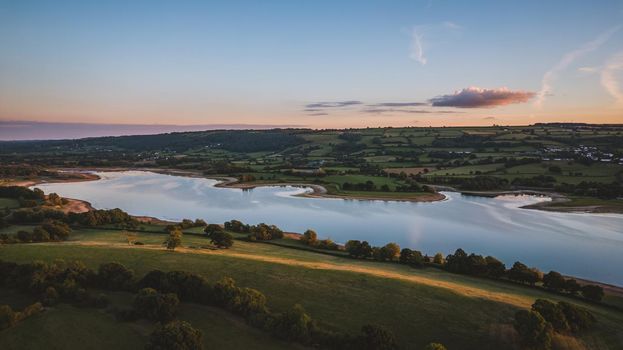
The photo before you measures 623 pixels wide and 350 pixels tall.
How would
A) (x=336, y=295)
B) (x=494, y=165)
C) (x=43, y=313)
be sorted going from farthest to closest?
(x=494, y=165), (x=336, y=295), (x=43, y=313)

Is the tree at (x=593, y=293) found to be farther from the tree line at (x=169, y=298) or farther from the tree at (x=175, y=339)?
the tree at (x=175, y=339)

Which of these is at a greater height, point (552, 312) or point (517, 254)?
point (552, 312)

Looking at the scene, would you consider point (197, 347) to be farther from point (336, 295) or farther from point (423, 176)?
point (423, 176)

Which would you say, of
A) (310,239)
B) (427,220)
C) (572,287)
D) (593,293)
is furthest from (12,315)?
(427,220)

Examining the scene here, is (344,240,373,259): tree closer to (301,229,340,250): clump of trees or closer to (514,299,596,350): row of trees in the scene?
(301,229,340,250): clump of trees

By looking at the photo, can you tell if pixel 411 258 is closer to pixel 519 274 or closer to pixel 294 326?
pixel 519 274

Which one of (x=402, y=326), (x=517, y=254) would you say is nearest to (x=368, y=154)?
(x=517, y=254)

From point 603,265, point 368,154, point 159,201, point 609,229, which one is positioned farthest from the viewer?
point 368,154
